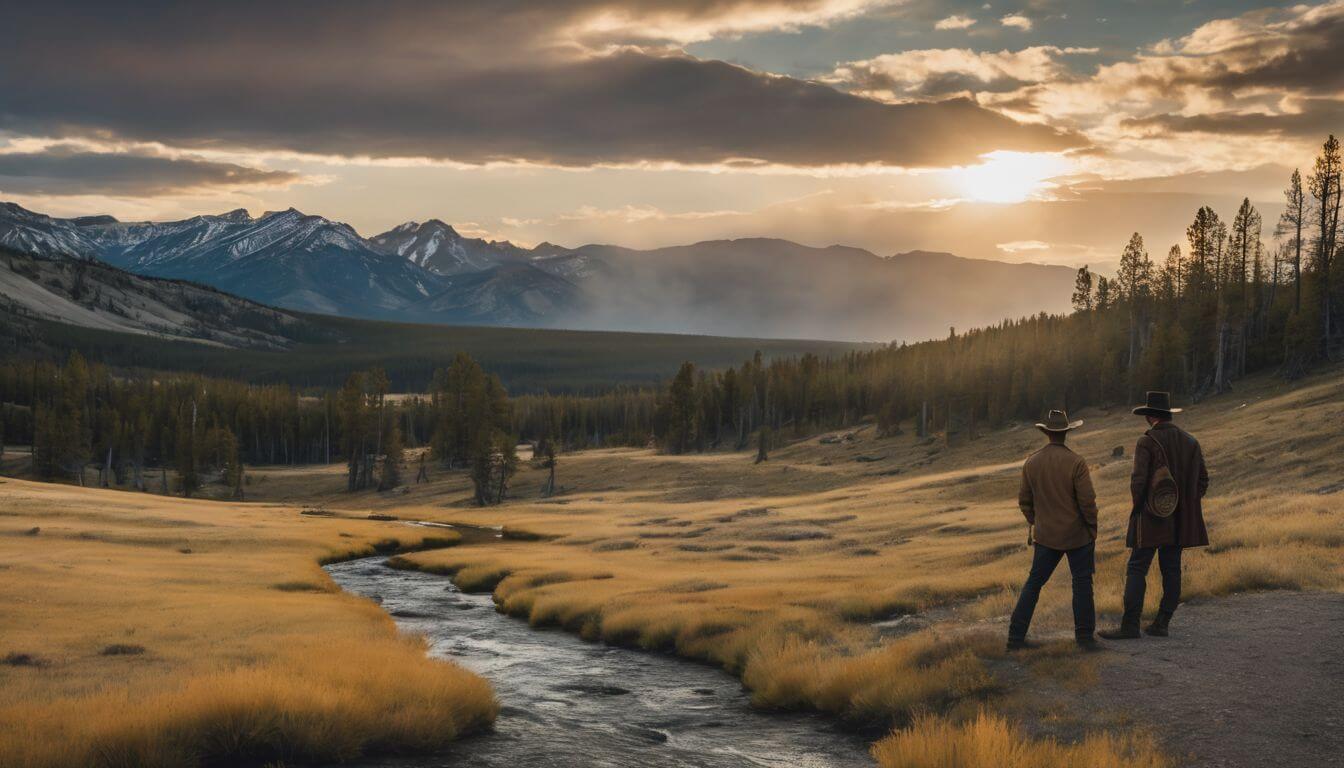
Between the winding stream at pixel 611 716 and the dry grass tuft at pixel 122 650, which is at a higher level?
the dry grass tuft at pixel 122 650

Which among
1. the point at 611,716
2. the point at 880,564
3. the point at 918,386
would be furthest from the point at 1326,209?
the point at 611,716

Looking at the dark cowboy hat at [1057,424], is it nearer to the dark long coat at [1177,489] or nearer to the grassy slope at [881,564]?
the dark long coat at [1177,489]

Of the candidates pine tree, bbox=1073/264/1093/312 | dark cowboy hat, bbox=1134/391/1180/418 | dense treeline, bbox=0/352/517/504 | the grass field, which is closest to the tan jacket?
dark cowboy hat, bbox=1134/391/1180/418

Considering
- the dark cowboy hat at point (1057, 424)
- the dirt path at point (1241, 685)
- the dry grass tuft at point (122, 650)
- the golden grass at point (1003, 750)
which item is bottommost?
the dry grass tuft at point (122, 650)

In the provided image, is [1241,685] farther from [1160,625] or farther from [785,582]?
[785,582]

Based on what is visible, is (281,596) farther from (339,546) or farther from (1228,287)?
(1228,287)

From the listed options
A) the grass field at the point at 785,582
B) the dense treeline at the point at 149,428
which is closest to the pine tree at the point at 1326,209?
the grass field at the point at 785,582

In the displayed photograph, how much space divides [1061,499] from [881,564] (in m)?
21.3

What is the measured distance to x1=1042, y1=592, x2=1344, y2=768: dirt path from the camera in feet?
40.7

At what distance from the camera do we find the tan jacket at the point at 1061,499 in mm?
16484

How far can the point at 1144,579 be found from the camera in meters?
16.9

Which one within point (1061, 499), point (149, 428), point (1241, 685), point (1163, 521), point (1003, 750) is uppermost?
point (1061, 499)

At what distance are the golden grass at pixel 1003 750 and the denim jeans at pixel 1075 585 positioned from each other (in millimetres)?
3403

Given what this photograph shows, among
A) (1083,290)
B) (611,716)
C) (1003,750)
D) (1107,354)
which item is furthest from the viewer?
(1083,290)
